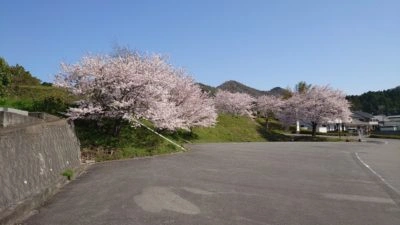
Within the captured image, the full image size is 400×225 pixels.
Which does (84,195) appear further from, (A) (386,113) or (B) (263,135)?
(A) (386,113)

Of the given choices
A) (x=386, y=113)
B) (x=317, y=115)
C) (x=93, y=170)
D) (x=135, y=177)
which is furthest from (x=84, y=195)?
(x=386, y=113)

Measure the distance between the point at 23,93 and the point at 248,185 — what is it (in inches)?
787

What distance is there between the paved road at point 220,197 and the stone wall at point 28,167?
1.01 feet

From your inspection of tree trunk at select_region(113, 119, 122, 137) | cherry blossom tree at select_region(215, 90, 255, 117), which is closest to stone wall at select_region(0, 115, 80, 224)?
tree trunk at select_region(113, 119, 122, 137)

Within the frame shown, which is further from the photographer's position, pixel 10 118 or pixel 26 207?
pixel 10 118

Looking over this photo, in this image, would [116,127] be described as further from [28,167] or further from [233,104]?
[233,104]

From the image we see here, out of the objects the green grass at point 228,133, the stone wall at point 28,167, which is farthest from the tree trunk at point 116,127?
the green grass at point 228,133

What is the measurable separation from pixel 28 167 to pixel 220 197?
3.92 metres

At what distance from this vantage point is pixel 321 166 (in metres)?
16.2

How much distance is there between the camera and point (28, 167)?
8211 millimetres

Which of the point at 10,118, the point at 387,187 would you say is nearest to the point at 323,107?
the point at 387,187

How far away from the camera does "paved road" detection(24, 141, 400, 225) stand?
7.25 meters

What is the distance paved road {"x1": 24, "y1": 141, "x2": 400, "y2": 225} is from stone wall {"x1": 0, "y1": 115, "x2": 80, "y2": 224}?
0.31m

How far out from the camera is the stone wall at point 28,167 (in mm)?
6988
